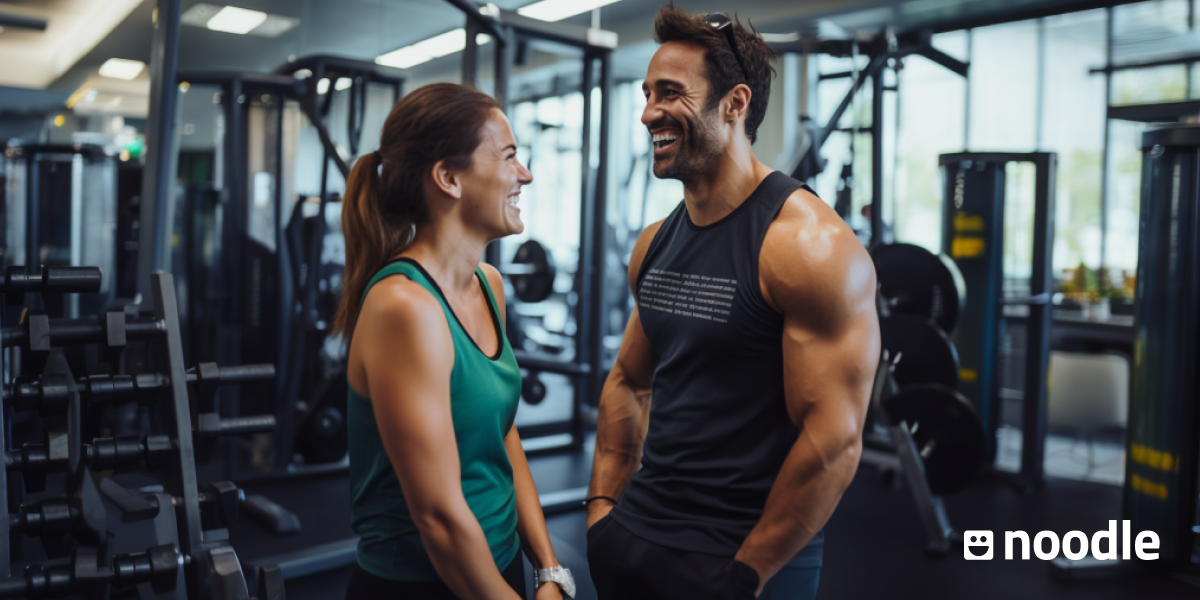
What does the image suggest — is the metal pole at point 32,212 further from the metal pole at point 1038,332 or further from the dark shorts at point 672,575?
the metal pole at point 1038,332

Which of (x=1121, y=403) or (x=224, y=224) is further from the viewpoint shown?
(x=1121, y=403)

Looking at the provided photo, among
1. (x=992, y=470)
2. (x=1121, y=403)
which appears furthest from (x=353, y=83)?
(x=1121, y=403)

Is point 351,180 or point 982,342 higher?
point 351,180

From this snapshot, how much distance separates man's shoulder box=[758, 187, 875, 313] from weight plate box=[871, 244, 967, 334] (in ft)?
7.55

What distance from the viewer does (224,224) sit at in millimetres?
3604

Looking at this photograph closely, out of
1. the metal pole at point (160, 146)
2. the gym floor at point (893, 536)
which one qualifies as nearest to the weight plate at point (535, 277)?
the gym floor at point (893, 536)

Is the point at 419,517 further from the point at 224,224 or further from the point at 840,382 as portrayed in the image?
the point at 224,224

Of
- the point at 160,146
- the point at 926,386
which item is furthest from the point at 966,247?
the point at 160,146

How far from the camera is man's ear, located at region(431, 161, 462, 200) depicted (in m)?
1.02

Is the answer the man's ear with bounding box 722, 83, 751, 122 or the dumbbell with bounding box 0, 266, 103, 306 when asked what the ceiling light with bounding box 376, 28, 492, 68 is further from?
the man's ear with bounding box 722, 83, 751, 122

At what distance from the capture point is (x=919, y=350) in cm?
329

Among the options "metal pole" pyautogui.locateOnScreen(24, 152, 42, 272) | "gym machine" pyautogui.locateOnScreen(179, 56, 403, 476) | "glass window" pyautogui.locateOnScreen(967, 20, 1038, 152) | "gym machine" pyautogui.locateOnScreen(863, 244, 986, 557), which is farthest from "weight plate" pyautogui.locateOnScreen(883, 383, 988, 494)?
"glass window" pyautogui.locateOnScreen(967, 20, 1038, 152)

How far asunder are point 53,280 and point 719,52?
1.21 meters

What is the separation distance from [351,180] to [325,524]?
7.98 ft
